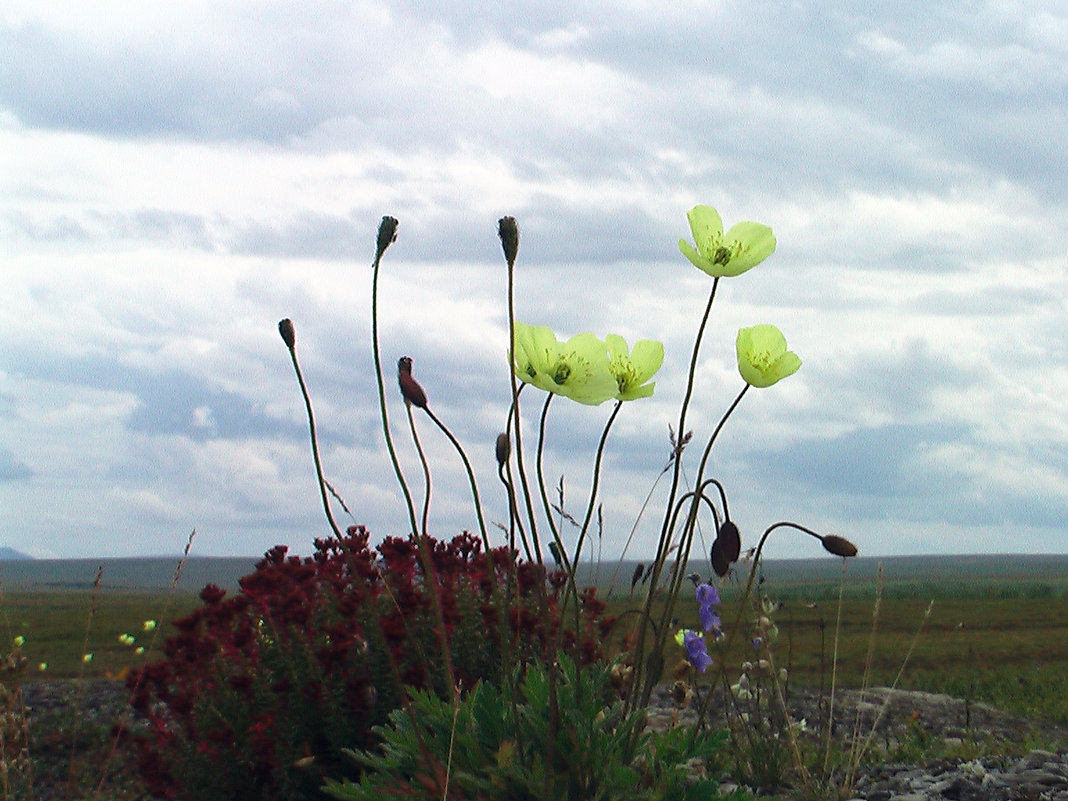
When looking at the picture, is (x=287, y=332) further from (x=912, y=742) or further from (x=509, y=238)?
(x=912, y=742)

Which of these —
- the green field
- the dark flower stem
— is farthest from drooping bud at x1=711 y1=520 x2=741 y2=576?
the green field

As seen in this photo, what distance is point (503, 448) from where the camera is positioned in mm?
2451

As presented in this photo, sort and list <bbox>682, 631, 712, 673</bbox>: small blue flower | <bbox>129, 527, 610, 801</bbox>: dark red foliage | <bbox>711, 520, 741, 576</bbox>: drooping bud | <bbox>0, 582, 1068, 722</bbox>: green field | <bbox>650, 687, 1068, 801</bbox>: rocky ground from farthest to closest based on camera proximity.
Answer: <bbox>0, 582, 1068, 722</bbox>: green field → <bbox>650, 687, 1068, 801</bbox>: rocky ground → <bbox>682, 631, 712, 673</bbox>: small blue flower → <bbox>129, 527, 610, 801</bbox>: dark red foliage → <bbox>711, 520, 741, 576</bbox>: drooping bud

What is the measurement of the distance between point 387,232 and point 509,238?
0.34 m

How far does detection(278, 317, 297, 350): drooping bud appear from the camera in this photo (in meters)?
2.68

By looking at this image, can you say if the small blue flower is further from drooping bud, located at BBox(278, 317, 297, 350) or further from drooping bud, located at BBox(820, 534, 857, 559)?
drooping bud, located at BBox(278, 317, 297, 350)

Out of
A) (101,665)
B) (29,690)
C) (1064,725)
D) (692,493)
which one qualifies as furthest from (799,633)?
(692,493)

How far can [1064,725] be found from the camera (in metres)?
7.30

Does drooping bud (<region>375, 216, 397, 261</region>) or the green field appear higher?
drooping bud (<region>375, 216, 397, 261</region>)

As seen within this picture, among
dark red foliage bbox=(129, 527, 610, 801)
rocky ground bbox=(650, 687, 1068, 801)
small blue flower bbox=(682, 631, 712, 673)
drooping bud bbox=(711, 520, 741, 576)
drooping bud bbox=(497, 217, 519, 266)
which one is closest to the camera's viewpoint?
drooping bud bbox=(497, 217, 519, 266)

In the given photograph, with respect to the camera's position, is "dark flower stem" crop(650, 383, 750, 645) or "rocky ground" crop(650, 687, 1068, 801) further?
"rocky ground" crop(650, 687, 1068, 801)

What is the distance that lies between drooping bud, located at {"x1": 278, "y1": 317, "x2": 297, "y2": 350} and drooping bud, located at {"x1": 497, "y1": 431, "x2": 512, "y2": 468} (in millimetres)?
602

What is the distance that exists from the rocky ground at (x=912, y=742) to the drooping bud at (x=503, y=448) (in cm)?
209

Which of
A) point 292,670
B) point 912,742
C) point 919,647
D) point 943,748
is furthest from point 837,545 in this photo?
point 919,647
